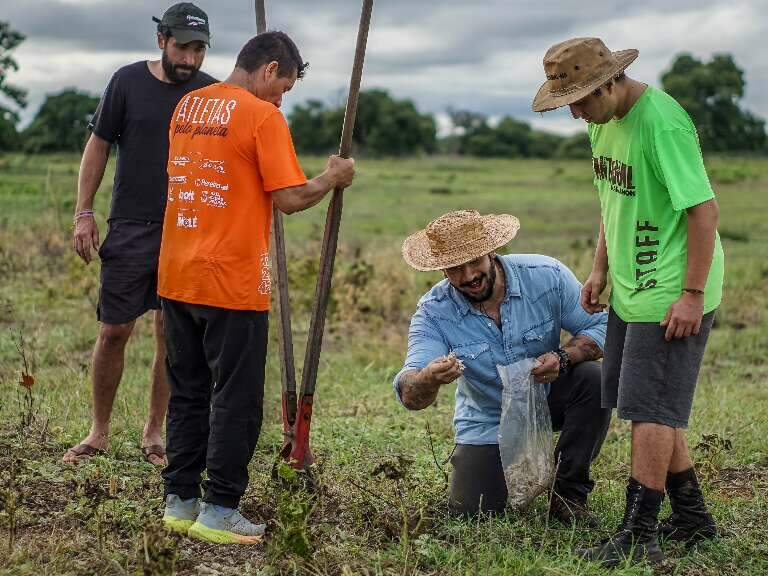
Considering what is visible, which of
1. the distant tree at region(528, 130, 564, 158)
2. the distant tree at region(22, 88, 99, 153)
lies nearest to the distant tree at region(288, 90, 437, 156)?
the distant tree at region(528, 130, 564, 158)

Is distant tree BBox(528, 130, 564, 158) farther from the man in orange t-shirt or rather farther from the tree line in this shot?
the man in orange t-shirt

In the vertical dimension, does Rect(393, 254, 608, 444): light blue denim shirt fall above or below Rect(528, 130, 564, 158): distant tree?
below

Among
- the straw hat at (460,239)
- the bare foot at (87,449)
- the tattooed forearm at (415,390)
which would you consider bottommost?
the bare foot at (87,449)

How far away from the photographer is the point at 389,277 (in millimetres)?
10188

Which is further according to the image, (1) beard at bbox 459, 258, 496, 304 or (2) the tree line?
(2) the tree line

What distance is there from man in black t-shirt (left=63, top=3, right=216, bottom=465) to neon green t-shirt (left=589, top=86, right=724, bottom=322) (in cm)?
211

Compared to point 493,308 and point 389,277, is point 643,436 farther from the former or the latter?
point 389,277

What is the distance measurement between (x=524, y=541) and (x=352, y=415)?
2409 mm

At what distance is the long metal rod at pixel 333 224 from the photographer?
4.24 metres

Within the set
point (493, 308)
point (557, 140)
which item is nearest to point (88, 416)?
point (493, 308)

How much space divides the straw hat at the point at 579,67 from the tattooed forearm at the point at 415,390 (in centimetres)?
112

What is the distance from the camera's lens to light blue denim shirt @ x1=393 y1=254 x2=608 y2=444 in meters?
4.46

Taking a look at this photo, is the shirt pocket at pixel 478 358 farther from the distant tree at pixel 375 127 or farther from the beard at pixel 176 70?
the distant tree at pixel 375 127

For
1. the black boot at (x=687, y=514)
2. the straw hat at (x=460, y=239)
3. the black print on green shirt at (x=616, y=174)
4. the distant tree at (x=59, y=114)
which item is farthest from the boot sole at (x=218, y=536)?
the distant tree at (x=59, y=114)
